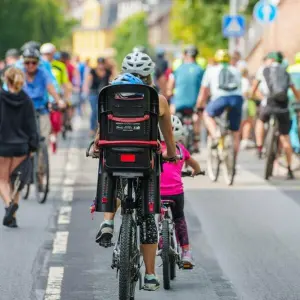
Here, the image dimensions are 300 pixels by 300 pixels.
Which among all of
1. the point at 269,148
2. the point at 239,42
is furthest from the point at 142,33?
the point at 269,148

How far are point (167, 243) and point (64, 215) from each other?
5226 millimetres

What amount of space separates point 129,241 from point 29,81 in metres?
7.95

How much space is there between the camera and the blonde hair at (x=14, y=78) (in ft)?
43.1

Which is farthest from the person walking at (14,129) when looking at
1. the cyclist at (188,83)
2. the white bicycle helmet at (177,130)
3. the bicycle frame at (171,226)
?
the cyclist at (188,83)

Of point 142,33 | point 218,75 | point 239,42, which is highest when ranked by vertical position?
point 218,75

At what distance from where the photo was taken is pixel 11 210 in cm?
1301

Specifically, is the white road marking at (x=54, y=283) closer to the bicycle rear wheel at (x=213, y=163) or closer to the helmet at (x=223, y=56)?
the helmet at (x=223, y=56)

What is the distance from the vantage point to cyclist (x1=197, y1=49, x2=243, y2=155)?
1800 cm

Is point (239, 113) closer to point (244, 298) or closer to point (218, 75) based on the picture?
point (218, 75)

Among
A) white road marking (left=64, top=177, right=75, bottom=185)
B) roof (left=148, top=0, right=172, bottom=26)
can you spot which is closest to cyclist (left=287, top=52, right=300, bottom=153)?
white road marking (left=64, top=177, right=75, bottom=185)

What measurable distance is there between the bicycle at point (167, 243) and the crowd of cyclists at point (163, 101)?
83 millimetres

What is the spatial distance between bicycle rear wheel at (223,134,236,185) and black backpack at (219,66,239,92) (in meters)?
0.61

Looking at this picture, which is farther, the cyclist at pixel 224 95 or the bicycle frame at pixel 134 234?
the cyclist at pixel 224 95

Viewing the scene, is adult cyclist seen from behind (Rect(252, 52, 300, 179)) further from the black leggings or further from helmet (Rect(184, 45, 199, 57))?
the black leggings
